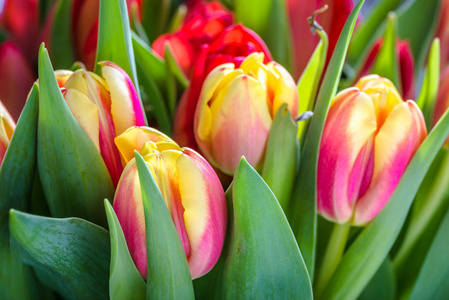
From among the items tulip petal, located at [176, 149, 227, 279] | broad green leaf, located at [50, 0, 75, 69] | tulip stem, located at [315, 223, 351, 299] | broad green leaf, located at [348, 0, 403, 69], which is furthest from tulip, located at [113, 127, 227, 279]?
broad green leaf, located at [348, 0, 403, 69]

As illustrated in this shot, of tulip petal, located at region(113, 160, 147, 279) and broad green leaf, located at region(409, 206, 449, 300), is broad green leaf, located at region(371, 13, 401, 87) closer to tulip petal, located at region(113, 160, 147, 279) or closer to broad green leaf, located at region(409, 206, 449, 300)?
broad green leaf, located at region(409, 206, 449, 300)

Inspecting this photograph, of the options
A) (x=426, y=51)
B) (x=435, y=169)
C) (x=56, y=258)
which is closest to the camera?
(x=56, y=258)

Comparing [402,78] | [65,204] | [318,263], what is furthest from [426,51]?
[65,204]

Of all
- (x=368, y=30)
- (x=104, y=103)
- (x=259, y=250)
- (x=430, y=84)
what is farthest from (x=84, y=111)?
(x=368, y=30)

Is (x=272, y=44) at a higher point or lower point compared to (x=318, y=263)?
higher

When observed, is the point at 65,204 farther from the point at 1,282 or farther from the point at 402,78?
the point at 402,78

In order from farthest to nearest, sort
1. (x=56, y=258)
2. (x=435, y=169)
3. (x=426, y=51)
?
1. (x=426, y=51)
2. (x=435, y=169)
3. (x=56, y=258)

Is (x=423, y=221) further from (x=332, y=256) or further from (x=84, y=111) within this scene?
(x=84, y=111)
